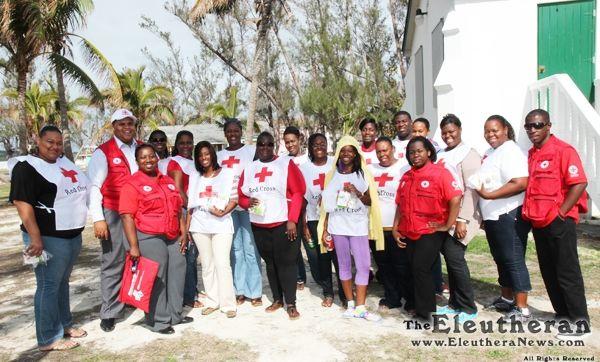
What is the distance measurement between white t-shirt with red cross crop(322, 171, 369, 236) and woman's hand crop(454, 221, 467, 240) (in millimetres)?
772

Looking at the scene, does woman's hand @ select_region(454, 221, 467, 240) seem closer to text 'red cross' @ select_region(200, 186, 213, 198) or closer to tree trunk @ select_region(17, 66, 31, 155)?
text 'red cross' @ select_region(200, 186, 213, 198)

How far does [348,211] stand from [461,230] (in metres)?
0.97

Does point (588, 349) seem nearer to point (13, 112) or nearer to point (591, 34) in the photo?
point (591, 34)

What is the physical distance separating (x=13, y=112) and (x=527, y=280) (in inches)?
1216

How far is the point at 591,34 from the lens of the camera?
7.95 m

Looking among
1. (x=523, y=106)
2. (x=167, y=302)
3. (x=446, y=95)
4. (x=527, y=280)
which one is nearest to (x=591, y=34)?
(x=523, y=106)

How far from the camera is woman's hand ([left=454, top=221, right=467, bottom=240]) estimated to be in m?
3.81

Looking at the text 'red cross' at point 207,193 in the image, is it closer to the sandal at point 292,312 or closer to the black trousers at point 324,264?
the black trousers at point 324,264

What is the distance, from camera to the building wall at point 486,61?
26.0 ft

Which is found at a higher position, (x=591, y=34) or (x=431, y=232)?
(x=591, y=34)

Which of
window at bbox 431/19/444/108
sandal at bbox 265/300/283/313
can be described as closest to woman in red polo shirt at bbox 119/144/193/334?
sandal at bbox 265/300/283/313

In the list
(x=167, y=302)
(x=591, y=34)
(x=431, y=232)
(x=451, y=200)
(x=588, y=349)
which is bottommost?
(x=588, y=349)

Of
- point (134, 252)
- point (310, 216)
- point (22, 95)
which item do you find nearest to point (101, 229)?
point (134, 252)

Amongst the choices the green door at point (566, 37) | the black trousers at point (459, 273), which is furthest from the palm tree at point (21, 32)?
the black trousers at point (459, 273)
